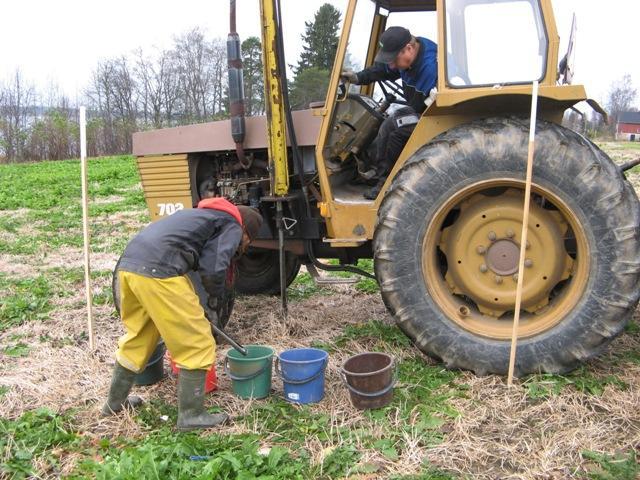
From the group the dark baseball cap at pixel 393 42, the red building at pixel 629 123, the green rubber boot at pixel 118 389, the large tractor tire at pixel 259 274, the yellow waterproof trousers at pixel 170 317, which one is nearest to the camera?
the yellow waterproof trousers at pixel 170 317

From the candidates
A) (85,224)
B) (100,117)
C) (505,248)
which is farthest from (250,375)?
(100,117)

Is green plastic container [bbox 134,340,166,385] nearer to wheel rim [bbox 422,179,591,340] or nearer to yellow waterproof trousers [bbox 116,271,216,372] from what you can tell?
yellow waterproof trousers [bbox 116,271,216,372]

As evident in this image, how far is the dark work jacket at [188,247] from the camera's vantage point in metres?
3.37

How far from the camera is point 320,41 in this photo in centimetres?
462

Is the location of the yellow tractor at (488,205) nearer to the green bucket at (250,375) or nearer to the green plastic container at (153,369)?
the green bucket at (250,375)

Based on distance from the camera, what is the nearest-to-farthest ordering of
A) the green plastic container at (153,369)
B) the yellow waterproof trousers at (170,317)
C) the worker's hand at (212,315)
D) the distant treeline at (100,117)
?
the yellow waterproof trousers at (170,317) < the green plastic container at (153,369) < the worker's hand at (212,315) < the distant treeline at (100,117)

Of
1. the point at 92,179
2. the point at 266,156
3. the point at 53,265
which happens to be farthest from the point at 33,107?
the point at 266,156

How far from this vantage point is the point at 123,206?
1335 centimetres

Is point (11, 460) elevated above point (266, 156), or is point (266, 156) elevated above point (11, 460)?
point (266, 156)

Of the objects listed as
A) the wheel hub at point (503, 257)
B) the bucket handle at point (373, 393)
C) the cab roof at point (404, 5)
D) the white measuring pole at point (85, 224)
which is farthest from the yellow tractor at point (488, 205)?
the white measuring pole at point (85, 224)

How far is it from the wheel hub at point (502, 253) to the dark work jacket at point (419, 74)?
89 centimetres

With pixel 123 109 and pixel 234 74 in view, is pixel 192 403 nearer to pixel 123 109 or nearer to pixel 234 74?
pixel 234 74

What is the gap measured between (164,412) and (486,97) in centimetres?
277

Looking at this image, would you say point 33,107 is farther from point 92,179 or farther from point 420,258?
point 420,258
